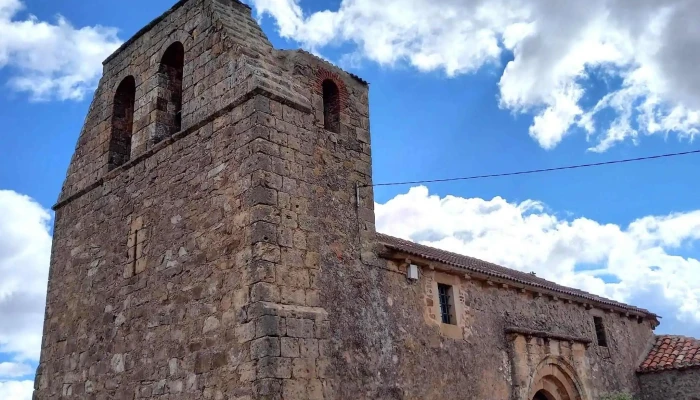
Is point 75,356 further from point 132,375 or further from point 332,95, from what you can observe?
point 332,95

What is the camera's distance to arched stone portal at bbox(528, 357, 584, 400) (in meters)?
11.4

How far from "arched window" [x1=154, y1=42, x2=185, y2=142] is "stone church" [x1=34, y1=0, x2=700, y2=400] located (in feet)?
0.08

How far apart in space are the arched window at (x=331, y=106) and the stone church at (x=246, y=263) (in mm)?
33

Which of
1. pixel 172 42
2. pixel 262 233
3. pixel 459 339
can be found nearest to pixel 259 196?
pixel 262 233

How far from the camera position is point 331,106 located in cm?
972

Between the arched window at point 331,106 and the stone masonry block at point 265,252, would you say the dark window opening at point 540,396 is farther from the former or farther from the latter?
the stone masonry block at point 265,252

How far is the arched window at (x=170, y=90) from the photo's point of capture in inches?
396

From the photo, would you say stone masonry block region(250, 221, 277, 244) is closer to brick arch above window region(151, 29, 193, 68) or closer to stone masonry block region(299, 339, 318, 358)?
stone masonry block region(299, 339, 318, 358)

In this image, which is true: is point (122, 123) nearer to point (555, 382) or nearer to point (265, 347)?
point (265, 347)

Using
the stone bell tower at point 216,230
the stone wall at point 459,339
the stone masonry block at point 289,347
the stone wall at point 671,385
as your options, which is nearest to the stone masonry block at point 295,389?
the stone bell tower at point 216,230

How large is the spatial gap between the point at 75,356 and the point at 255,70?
5.05m

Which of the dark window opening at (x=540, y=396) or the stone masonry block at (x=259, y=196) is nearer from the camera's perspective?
the stone masonry block at (x=259, y=196)

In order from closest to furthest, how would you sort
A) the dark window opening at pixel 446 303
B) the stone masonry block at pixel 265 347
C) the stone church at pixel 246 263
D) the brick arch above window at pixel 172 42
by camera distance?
1. the stone masonry block at pixel 265 347
2. the stone church at pixel 246 263
3. the brick arch above window at pixel 172 42
4. the dark window opening at pixel 446 303

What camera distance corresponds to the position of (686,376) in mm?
13445
